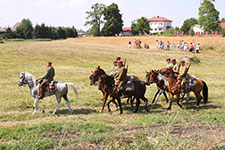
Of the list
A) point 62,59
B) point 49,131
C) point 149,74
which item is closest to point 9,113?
point 49,131

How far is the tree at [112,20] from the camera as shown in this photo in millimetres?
88656

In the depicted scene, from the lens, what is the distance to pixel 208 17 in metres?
90.2

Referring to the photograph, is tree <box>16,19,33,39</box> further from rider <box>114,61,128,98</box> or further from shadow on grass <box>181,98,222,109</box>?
rider <box>114,61,128,98</box>

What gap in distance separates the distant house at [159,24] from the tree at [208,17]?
50.3m

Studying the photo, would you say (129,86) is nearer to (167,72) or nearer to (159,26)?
(167,72)

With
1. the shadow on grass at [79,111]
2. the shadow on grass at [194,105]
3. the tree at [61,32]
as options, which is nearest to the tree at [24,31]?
the tree at [61,32]

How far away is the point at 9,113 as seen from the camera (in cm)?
1216

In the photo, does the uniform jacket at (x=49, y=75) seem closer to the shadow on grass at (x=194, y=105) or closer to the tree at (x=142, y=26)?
the shadow on grass at (x=194, y=105)

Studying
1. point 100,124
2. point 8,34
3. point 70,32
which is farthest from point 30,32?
point 100,124

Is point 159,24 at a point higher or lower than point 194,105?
higher

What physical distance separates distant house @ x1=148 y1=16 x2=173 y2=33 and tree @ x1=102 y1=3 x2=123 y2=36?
56.1 metres

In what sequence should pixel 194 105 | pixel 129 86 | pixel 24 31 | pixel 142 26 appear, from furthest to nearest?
1. pixel 142 26
2. pixel 24 31
3. pixel 194 105
4. pixel 129 86

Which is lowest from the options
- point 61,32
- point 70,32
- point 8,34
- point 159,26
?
point 8,34

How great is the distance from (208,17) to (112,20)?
3402cm
